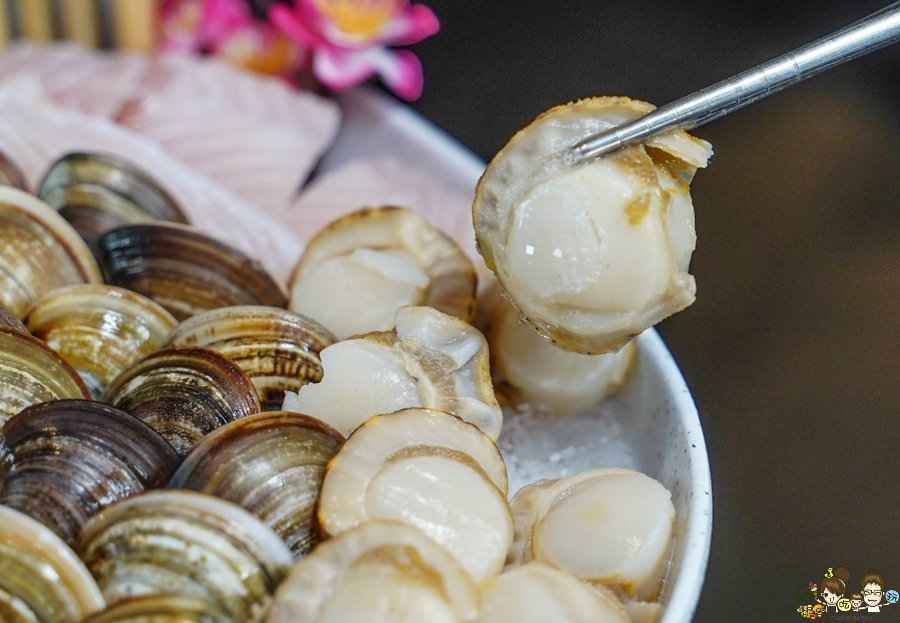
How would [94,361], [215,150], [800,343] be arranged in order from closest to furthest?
[94,361]
[800,343]
[215,150]

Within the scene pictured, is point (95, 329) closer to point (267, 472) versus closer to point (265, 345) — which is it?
point (265, 345)

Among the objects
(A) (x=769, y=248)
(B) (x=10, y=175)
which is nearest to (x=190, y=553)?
(B) (x=10, y=175)

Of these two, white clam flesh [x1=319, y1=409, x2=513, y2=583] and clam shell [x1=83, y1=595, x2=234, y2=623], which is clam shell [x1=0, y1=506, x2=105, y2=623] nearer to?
clam shell [x1=83, y1=595, x2=234, y2=623]

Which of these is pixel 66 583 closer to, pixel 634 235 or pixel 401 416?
pixel 401 416

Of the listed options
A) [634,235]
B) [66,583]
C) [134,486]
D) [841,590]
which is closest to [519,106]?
[634,235]

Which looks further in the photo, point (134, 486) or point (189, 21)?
point (189, 21)

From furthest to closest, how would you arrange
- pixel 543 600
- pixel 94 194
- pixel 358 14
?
pixel 358 14, pixel 94 194, pixel 543 600

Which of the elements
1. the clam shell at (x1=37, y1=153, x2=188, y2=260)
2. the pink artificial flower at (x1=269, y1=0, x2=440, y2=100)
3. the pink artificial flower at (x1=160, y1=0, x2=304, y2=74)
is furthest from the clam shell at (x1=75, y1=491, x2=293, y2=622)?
the pink artificial flower at (x1=160, y1=0, x2=304, y2=74)
